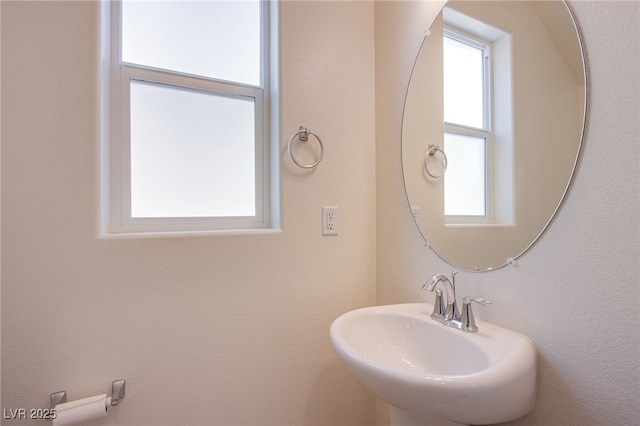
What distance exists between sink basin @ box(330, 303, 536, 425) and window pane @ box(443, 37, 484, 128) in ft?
2.16

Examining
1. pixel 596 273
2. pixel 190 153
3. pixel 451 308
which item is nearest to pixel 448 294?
pixel 451 308

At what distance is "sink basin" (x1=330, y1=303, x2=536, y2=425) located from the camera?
1.89ft

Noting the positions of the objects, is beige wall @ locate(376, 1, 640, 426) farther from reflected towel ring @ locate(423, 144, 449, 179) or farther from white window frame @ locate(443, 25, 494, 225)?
reflected towel ring @ locate(423, 144, 449, 179)

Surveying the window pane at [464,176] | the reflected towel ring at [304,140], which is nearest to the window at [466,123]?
the window pane at [464,176]

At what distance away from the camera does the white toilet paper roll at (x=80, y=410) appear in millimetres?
757

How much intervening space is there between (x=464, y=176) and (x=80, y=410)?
4.42ft

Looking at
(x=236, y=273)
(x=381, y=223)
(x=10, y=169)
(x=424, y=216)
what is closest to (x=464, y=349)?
(x=424, y=216)

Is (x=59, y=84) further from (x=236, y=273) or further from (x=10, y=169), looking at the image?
(x=236, y=273)

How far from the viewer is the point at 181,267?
94cm

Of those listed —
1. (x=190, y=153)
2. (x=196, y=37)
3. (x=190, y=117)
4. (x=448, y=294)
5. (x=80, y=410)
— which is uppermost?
(x=196, y=37)

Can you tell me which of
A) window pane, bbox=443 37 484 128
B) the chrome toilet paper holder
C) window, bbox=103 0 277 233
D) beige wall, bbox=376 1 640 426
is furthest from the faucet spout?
the chrome toilet paper holder

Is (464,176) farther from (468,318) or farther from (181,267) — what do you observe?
(181,267)

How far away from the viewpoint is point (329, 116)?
3.86ft

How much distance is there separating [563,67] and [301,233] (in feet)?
2.99
